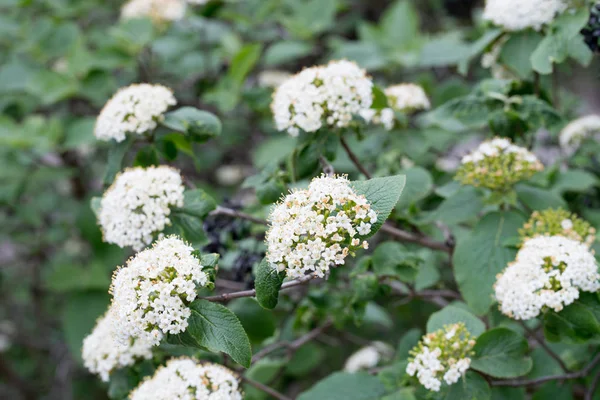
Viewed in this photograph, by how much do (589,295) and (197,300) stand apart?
3.69 feet

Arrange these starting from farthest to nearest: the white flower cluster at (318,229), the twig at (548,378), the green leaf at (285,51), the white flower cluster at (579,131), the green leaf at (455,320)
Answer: the green leaf at (285,51) → the white flower cluster at (579,131) → the twig at (548,378) → the green leaf at (455,320) → the white flower cluster at (318,229)

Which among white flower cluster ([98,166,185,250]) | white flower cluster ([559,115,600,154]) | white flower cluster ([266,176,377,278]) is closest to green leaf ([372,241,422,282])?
white flower cluster ([266,176,377,278])

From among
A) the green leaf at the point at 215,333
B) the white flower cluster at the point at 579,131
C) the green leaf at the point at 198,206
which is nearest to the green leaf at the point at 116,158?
the green leaf at the point at 198,206

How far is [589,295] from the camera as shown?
176 cm

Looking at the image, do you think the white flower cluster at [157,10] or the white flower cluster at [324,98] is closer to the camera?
the white flower cluster at [324,98]

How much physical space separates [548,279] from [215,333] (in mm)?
936

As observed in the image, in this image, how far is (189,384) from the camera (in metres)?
1.75

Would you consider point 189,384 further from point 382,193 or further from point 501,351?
point 501,351

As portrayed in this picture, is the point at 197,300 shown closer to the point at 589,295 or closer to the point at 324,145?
the point at 324,145

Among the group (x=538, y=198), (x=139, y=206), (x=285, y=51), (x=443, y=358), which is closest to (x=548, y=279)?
(x=443, y=358)

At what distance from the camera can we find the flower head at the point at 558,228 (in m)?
1.96

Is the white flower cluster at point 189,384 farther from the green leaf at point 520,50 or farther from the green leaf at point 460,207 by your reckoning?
the green leaf at point 520,50

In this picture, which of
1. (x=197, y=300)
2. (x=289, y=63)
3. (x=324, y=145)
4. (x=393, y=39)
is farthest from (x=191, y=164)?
(x=197, y=300)

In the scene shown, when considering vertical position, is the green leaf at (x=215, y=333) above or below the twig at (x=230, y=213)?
above
